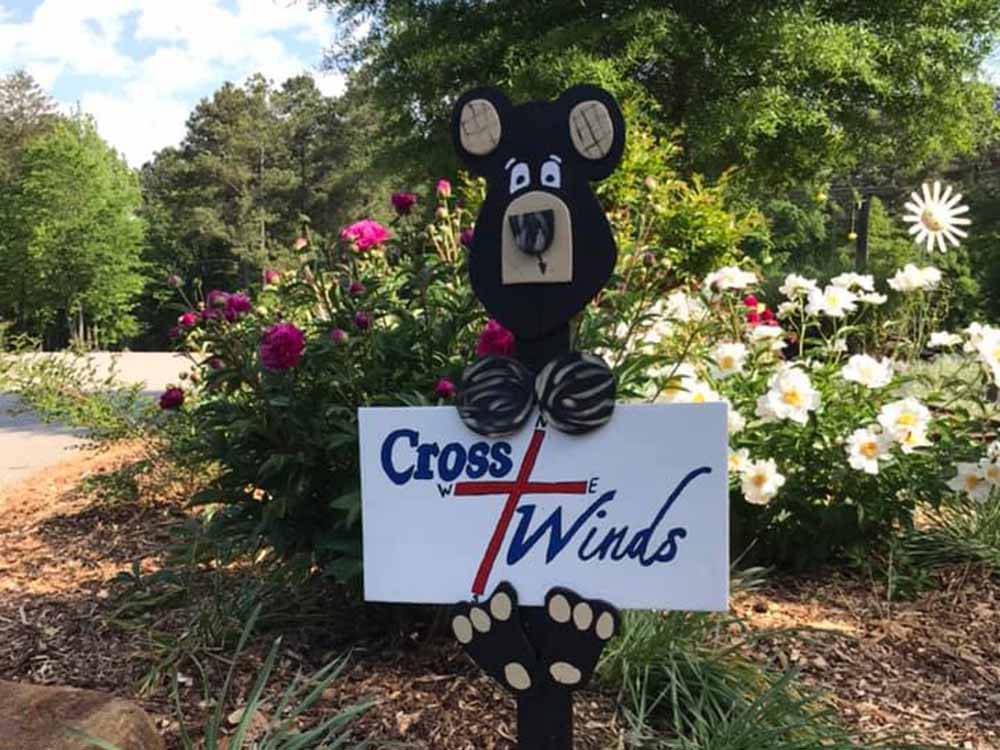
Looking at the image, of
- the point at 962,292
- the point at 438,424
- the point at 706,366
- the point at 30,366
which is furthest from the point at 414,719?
the point at 962,292

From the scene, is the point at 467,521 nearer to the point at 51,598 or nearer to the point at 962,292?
the point at 51,598

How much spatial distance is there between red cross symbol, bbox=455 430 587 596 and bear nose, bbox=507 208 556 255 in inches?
11.6

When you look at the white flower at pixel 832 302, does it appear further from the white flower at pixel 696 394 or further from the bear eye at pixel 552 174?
the bear eye at pixel 552 174

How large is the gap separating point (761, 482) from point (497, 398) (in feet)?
4.56

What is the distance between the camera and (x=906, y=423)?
2482mm

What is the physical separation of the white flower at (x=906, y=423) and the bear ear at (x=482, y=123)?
1674mm

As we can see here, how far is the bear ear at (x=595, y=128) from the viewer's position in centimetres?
134

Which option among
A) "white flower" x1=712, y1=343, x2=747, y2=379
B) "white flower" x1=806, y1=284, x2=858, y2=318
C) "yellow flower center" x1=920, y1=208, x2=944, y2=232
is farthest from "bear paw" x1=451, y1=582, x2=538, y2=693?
"yellow flower center" x1=920, y1=208, x2=944, y2=232

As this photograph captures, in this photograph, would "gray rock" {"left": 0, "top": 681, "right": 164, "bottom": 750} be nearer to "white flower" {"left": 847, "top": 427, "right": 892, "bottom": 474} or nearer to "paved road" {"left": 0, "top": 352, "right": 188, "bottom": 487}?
"white flower" {"left": 847, "top": 427, "right": 892, "bottom": 474}

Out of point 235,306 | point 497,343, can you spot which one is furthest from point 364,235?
point 497,343

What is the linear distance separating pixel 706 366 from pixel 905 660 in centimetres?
108

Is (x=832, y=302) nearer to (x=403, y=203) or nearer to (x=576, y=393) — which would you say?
(x=403, y=203)

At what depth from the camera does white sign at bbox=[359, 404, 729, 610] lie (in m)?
1.30

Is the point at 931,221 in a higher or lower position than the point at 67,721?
higher
